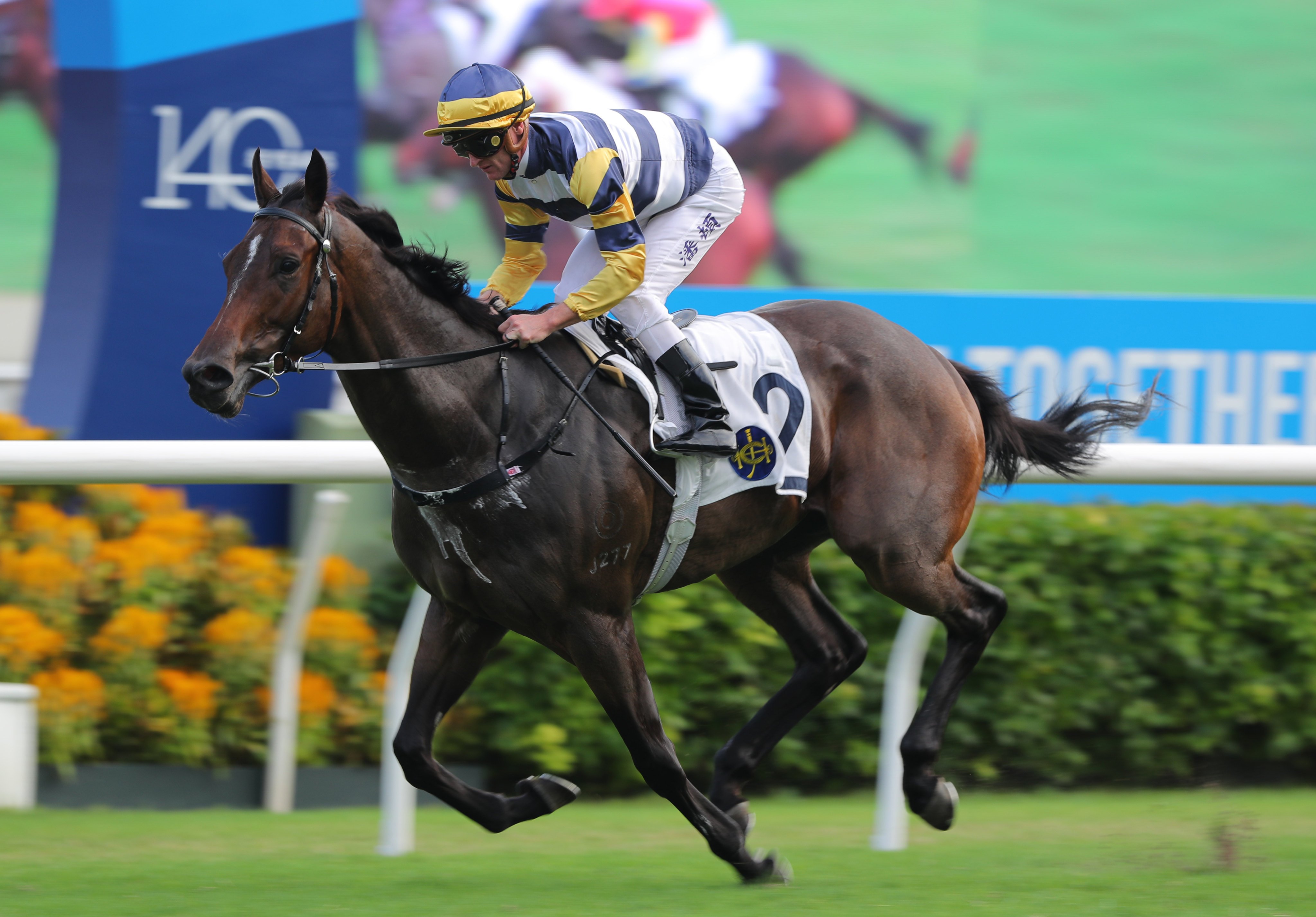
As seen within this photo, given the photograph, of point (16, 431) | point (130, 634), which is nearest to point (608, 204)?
point (130, 634)

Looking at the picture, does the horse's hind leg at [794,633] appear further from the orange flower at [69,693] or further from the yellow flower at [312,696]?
the orange flower at [69,693]

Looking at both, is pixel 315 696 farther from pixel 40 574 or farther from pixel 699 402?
pixel 699 402

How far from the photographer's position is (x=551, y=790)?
373 cm

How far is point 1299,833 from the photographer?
4.41 meters

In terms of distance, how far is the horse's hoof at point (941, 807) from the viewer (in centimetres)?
396

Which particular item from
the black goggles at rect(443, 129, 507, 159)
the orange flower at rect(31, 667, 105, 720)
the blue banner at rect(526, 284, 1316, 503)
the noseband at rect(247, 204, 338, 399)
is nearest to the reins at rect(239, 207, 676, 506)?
the noseband at rect(247, 204, 338, 399)

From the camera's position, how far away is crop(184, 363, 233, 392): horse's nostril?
3084mm

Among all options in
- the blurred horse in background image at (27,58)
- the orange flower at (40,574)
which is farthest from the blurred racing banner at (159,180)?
the blurred horse in background image at (27,58)

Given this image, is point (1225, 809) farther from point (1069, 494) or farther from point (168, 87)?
point (168, 87)

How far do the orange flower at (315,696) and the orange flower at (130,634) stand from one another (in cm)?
42

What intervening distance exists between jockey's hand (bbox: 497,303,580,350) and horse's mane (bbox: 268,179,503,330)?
0.10 meters

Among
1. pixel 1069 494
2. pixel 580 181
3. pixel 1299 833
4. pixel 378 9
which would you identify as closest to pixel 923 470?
pixel 580 181

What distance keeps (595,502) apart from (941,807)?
1204mm

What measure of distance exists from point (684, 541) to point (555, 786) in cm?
64
